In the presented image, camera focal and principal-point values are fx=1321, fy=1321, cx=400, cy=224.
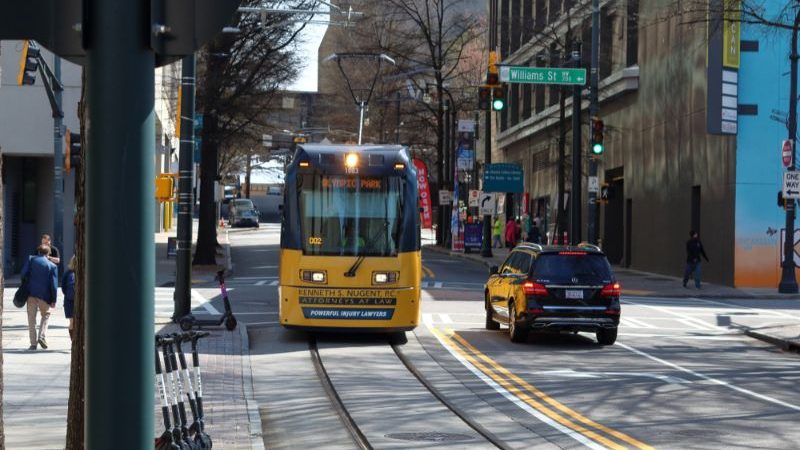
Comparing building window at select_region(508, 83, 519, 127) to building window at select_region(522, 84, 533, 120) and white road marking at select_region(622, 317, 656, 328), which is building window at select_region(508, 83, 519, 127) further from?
white road marking at select_region(622, 317, 656, 328)

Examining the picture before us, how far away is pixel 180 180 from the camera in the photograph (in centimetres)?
2447

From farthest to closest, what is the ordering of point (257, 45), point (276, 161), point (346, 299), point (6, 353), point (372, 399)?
point (276, 161) < point (257, 45) < point (346, 299) < point (6, 353) < point (372, 399)

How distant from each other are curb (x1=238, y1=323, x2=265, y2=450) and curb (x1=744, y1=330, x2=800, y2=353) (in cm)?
982

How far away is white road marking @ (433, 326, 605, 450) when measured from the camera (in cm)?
1278

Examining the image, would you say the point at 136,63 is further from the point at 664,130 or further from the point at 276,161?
the point at 276,161

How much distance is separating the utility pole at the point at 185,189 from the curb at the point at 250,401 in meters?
1.66

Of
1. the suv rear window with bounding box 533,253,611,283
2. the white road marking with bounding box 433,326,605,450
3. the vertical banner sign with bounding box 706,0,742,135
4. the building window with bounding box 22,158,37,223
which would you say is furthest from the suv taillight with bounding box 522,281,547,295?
the building window with bounding box 22,158,37,223

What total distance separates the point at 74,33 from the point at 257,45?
43987 millimetres

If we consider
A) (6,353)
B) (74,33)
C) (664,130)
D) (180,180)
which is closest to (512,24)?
(664,130)

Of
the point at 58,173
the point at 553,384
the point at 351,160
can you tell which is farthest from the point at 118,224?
the point at 58,173

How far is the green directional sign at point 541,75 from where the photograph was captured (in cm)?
3372

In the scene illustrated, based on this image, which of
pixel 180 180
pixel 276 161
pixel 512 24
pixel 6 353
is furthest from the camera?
pixel 276 161

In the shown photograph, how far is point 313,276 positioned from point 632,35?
113 feet

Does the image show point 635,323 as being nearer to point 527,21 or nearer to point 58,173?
point 58,173
